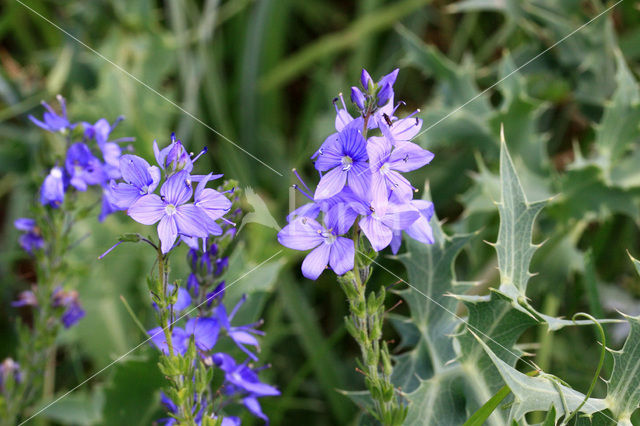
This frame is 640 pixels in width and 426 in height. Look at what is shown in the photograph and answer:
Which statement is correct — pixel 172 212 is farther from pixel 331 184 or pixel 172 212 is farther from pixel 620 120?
pixel 620 120

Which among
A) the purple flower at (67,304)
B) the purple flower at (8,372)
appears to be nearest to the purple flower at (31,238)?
the purple flower at (67,304)

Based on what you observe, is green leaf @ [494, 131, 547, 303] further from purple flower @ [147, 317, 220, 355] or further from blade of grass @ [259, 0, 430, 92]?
blade of grass @ [259, 0, 430, 92]

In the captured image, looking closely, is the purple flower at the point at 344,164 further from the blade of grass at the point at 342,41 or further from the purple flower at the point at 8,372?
the blade of grass at the point at 342,41

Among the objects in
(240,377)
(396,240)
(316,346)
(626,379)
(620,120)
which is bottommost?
(316,346)

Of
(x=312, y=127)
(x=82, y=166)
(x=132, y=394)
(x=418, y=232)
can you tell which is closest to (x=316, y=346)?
(x=132, y=394)

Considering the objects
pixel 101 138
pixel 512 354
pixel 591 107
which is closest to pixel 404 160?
pixel 512 354

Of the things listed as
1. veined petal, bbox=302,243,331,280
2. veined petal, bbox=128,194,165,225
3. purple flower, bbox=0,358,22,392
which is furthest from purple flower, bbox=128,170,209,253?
purple flower, bbox=0,358,22,392
